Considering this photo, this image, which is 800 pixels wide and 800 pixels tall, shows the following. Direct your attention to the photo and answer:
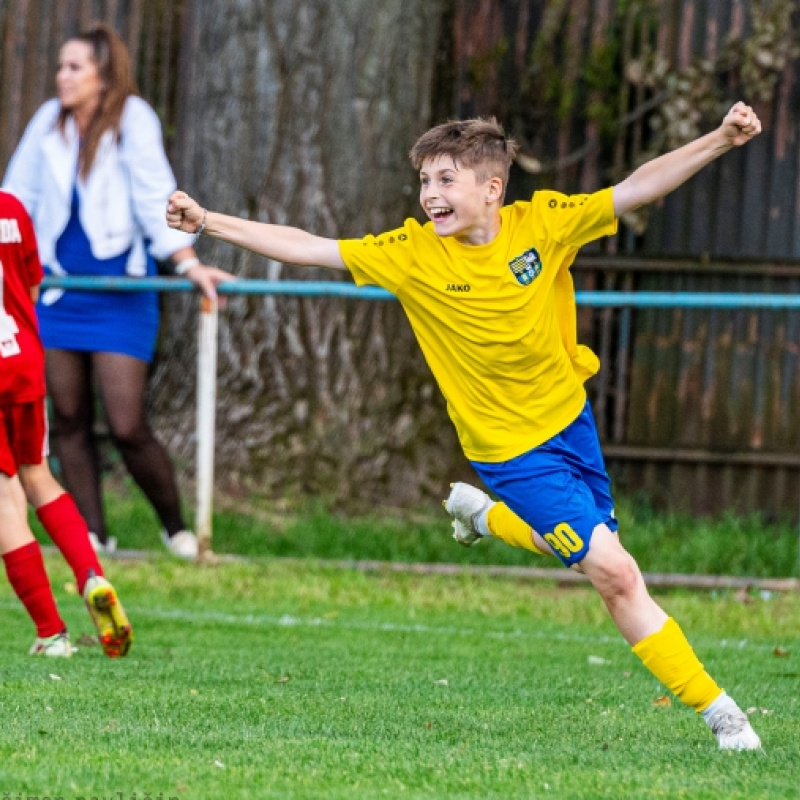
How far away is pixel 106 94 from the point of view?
721 cm

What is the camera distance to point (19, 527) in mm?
5371

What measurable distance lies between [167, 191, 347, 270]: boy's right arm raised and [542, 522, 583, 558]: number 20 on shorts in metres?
0.95

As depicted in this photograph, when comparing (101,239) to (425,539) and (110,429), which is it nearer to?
(110,429)

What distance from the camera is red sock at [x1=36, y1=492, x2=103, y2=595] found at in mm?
5430

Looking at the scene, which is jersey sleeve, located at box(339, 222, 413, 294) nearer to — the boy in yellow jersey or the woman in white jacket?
the boy in yellow jersey

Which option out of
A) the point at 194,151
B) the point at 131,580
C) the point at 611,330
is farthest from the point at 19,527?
the point at 611,330

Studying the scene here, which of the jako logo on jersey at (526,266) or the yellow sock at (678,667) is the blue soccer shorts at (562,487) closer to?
the yellow sock at (678,667)

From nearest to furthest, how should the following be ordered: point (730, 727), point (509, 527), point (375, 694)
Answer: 1. point (730, 727)
2. point (375, 694)
3. point (509, 527)

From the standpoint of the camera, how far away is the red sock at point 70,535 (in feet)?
17.8

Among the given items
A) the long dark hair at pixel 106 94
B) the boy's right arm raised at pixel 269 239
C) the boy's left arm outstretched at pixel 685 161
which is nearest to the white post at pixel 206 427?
the long dark hair at pixel 106 94

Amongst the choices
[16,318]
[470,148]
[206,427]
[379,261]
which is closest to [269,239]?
[379,261]

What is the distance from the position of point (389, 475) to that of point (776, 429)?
2.13 m

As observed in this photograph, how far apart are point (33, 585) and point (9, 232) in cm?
116

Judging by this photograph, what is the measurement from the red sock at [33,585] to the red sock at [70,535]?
110 millimetres
